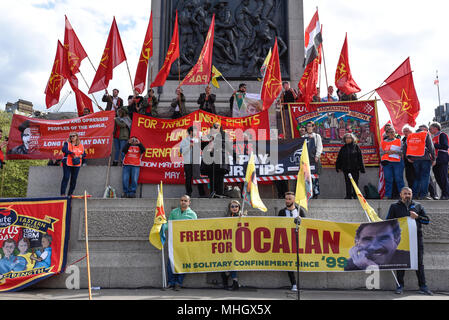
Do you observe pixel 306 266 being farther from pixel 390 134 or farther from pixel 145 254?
pixel 390 134

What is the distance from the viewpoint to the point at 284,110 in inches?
484

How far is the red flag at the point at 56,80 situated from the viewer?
41.2ft

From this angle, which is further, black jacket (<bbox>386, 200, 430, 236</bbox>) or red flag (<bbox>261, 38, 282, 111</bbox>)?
red flag (<bbox>261, 38, 282, 111</bbox>)

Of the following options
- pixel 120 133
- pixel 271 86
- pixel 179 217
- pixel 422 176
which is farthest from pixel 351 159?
pixel 120 133

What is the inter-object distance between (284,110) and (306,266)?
5.90 meters

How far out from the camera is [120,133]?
1123cm

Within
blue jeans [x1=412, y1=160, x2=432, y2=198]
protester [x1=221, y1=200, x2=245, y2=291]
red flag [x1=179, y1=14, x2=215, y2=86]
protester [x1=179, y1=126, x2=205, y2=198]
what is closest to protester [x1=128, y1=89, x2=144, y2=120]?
red flag [x1=179, y1=14, x2=215, y2=86]

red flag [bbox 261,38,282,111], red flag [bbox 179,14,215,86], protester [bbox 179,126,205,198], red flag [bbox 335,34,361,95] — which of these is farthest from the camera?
red flag [bbox 335,34,361,95]

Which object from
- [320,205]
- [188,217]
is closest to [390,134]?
[320,205]

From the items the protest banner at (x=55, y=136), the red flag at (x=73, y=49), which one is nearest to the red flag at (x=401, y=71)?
the protest banner at (x=55, y=136)

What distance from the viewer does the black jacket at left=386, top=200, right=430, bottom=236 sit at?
756cm

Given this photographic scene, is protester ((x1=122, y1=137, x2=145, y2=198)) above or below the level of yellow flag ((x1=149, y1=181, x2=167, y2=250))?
above

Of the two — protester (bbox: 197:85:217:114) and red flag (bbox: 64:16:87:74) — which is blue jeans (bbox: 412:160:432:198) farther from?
red flag (bbox: 64:16:87:74)

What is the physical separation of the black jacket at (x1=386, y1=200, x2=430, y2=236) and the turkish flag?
150 inches
